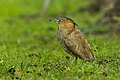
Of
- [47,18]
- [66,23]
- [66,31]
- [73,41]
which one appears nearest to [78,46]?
[73,41]

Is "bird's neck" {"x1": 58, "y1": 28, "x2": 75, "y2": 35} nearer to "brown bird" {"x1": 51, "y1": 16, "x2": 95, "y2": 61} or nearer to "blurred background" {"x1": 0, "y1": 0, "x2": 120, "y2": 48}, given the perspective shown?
"brown bird" {"x1": 51, "y1": 16, "x2": 95, "y2": 61}

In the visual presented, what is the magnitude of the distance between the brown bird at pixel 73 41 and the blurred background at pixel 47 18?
5001mm

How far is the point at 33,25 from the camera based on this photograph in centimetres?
2041

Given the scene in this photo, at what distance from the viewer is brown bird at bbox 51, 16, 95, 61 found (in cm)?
916

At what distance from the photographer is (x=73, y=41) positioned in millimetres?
9172

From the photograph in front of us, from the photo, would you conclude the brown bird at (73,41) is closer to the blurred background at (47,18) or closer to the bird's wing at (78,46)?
the bird's wing at (78,46)

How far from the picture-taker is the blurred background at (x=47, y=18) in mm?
17172

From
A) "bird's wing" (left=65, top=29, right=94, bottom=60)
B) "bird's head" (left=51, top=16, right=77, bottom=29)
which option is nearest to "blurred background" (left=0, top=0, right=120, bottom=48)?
"bird's head" (left=51, top=16, right=77, bottom=29)

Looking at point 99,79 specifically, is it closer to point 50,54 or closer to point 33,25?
point 50,54

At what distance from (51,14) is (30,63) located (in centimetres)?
1604

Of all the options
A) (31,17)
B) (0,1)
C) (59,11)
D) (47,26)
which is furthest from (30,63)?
(0,1)

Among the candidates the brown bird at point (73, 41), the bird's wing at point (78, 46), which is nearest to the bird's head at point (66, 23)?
the brown bird at point (73, 41)

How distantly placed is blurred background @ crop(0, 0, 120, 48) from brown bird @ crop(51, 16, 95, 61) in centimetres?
500

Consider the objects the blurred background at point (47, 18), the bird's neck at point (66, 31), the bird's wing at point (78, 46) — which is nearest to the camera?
the bird's wing at point (78, 46)
